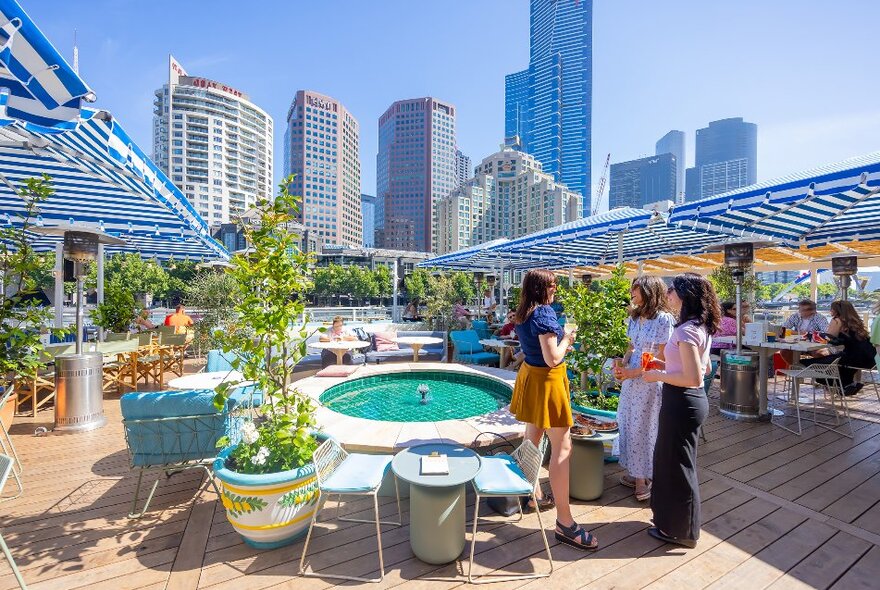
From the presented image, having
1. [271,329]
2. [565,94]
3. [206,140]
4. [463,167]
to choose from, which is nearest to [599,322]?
[271,329]

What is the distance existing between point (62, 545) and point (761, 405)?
6.90 m

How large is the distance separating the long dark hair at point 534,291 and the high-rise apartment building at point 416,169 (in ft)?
386

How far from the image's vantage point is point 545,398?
8.02ft

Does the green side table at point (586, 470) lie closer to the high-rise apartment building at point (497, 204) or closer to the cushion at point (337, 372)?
the cushion at point (337, 372)

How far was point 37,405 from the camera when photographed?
4.99m

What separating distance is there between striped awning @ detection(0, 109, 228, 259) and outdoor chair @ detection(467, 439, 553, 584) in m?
3.44

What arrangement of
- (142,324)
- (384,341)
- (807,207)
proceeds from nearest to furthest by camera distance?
1. (807,207)
2. (142,324)
3. (384,341)

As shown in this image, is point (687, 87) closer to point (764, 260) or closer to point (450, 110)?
point (764, 260)

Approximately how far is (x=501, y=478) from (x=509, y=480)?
5 centimetres

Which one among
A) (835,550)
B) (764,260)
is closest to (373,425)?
(835,550)

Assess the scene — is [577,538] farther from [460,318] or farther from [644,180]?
[644,180]

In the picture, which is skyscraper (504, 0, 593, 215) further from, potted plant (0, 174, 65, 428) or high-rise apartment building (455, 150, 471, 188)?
potted plant (0, 174, 65, 428)

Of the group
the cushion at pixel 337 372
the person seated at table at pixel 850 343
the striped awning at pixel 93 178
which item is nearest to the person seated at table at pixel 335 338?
the cushion at pixel 337 372

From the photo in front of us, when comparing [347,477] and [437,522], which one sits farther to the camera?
[347,477]
